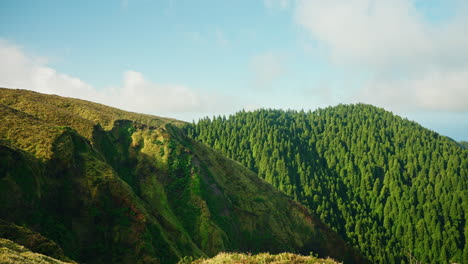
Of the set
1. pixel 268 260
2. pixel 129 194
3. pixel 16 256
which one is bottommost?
pixel 16 256

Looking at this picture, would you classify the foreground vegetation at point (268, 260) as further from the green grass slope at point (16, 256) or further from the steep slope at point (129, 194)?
the steep slope at point (129, 194)

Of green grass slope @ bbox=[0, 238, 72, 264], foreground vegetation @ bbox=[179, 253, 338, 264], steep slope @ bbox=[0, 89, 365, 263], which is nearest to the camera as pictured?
green grass slope @ bbox=[0, 238, 72, 264]

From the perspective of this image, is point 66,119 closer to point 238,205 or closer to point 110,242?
point 110,242

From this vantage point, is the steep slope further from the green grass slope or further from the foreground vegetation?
the foreground vegetation

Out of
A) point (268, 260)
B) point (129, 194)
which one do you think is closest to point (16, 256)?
point (268, 260)

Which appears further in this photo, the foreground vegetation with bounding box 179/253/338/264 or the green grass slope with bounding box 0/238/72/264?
the foreground vegetation with bounding box 179/253/338/264

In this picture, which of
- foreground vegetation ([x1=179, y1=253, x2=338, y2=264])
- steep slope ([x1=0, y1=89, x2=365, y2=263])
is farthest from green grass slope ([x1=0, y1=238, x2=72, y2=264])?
foreground vegetation ([x1=179, y1=253, x2=338, y2=264])

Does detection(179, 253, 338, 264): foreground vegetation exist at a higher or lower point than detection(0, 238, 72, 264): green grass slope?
higher

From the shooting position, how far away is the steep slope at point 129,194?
98.6ft

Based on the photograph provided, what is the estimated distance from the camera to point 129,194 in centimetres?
3875

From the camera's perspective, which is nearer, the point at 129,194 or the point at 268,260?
the point at 268,260

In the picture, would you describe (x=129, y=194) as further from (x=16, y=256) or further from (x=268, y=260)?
(x=268, y=260)

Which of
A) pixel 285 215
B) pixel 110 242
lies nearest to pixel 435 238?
pixel 285 215

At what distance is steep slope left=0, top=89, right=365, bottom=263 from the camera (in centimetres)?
3006
